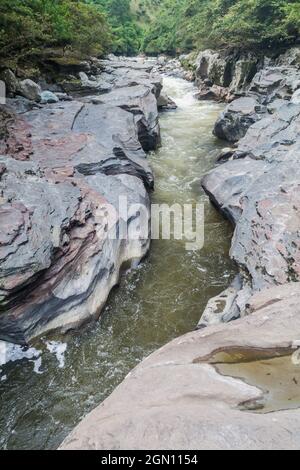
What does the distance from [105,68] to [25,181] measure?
60.3 feet

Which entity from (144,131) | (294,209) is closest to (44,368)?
(294,209)

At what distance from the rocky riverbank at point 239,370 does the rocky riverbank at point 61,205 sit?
7.14ft

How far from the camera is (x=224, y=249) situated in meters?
8.16

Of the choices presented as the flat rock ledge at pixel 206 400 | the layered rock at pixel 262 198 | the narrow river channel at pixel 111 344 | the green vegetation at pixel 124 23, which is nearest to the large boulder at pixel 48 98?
the layered rock at pixel 262 198

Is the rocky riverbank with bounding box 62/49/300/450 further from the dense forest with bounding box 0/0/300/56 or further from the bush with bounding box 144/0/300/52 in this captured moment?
the bush with bounding box 144/0/300/52

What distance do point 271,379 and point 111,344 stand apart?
318cm

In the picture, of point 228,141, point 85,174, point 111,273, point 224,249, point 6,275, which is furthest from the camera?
point 228,141

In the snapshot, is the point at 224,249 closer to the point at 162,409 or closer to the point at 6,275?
the point at 6,275

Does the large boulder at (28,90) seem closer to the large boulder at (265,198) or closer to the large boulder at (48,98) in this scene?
the large boulder at (48,98)

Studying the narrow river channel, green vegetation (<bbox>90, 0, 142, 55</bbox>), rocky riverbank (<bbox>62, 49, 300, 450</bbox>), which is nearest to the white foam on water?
the narrow river channel

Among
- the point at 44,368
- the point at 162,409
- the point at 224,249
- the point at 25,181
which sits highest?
the point at 25,181

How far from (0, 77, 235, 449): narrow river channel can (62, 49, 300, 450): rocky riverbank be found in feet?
2.27

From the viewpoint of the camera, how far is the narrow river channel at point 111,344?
468 centimetres

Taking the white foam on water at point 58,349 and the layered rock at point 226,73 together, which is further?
the layered rock at point 226,73
